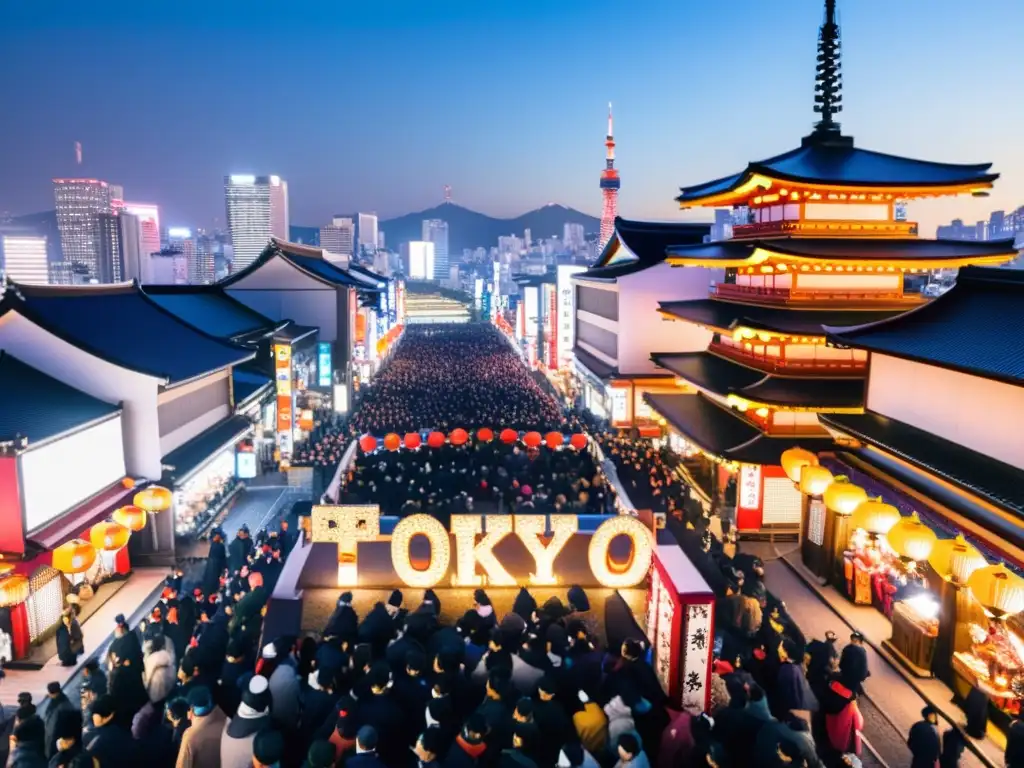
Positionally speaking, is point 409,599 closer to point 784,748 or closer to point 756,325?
point 784,748

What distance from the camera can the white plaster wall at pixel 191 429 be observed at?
17.5 m

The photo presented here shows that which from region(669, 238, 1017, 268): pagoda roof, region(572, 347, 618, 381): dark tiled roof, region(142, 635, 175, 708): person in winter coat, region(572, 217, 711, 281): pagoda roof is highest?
region(572, 217, 711, 281): pagoda roof

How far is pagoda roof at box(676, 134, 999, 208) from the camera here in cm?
1755

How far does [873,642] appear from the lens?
1295 centimetres

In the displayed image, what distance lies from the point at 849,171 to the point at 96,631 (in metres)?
19.9

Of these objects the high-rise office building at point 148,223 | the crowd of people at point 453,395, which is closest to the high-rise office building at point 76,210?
the high-rise office building at point 148,223

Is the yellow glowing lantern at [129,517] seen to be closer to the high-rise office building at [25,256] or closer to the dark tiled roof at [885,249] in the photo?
the dark tiled roof at [885,249]

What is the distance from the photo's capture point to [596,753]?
772 cm

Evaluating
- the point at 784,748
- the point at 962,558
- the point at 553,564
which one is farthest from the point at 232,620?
the point at 962,558

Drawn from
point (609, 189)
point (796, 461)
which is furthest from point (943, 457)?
point (609, 189)

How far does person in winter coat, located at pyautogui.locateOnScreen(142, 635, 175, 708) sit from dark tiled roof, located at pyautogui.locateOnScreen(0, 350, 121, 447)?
5.27 m

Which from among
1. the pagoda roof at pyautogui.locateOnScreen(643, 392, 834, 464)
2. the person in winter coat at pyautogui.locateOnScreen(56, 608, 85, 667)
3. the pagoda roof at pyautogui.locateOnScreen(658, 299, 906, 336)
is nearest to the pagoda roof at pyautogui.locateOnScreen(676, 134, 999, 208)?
the pagoda roof at pyautogui.locateOnScreen(658, 299, 906, 336)

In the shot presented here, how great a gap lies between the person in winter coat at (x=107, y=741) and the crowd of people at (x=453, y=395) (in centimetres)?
1829

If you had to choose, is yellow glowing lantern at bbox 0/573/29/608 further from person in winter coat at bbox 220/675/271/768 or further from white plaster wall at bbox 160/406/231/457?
person in winter coat at bbox 220/675/271/768
